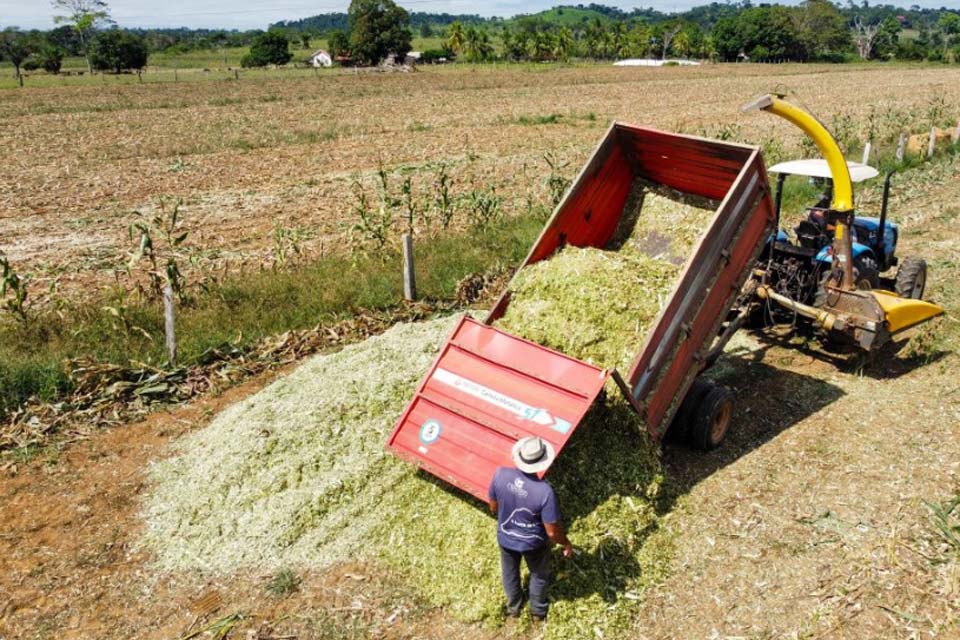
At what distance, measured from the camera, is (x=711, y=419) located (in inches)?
273

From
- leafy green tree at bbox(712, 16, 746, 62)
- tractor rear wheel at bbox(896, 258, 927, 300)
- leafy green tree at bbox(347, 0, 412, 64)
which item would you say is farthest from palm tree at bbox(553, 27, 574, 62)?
tractor rear wheel at bbox(896, 258, 927, 300)

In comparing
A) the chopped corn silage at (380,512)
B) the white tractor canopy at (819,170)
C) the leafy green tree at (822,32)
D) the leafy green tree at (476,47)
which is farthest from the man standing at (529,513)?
the leafy green tree at (822,32)

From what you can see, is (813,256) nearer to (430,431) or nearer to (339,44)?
(430,431)

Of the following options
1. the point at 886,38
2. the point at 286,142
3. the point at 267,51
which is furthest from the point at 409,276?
the point at 886,38

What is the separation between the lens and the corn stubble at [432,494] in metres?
5.57

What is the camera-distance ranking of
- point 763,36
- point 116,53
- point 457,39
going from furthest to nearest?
point 763,36 → point 457,39 → point 116,53

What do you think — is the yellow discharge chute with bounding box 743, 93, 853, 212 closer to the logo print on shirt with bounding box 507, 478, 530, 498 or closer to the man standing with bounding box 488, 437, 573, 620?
the man standing with bounding box 488, 437, 573, 620

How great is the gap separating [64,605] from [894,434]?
7665 millimetres

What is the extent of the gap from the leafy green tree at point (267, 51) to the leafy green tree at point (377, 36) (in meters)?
9.61

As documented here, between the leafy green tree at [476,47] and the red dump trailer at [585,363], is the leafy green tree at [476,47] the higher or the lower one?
the higher one

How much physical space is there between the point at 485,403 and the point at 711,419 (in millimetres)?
2380

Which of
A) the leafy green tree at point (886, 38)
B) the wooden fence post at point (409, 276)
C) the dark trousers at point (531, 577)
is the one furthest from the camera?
the leafy green tree at point (886, 38)

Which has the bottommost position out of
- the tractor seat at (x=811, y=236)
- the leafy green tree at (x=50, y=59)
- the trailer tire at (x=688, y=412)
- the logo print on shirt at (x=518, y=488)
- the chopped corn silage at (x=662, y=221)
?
the trailer tire at (x=688, y=412)

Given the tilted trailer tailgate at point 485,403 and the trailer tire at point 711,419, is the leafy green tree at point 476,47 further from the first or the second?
the tilted trailer tailgate at point 485,403
